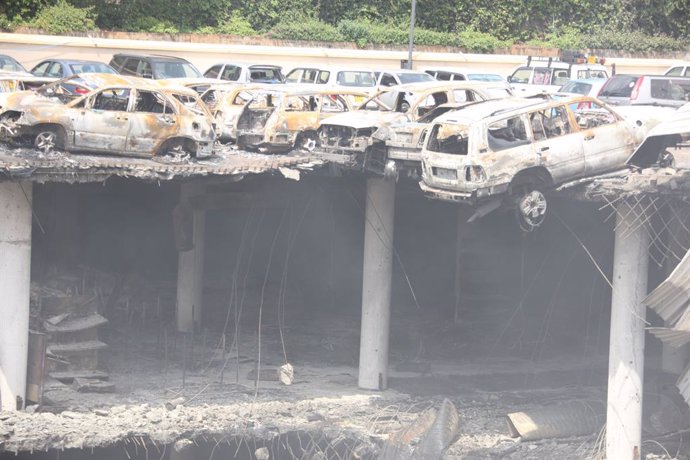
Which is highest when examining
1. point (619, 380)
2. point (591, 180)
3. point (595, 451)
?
point (591, 180)

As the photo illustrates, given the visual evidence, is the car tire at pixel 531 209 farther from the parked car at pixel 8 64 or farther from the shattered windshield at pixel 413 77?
the parked car at pixel 8 64

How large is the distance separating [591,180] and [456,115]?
235 centimetres

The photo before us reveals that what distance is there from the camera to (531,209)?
19203mm

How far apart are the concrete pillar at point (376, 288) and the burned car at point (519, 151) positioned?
12.7 ft

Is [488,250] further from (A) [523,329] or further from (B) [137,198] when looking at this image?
(B) [137,198]

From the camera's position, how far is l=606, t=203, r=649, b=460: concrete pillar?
66.9 ft

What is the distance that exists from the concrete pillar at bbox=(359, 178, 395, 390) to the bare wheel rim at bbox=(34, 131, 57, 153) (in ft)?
20.0

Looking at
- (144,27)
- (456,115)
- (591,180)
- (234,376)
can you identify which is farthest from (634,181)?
(144,27)

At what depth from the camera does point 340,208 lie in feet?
97.0

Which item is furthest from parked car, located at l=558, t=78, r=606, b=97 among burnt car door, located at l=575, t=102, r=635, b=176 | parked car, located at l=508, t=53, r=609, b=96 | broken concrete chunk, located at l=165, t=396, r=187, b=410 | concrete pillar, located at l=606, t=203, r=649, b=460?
broken concrete chunk, located at l=165, t=396, r=187, b=410

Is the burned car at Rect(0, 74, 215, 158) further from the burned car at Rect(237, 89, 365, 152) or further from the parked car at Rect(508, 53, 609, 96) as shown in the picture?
the parked car at Rect(508, 53, 609, 96)

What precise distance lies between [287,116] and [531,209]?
6.19 meters

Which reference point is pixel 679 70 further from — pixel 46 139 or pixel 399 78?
pixel 46 139

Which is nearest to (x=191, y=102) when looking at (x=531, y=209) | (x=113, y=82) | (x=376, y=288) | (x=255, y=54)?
(x=113, y=82)
